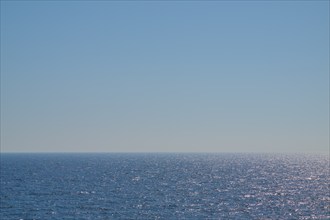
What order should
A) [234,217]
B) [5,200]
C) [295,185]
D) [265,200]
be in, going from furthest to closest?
[295,185] → [265,200] → [5,200] → [234,217]

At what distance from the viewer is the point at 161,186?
117750mm

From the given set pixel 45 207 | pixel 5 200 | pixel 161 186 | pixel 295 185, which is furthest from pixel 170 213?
pixel 295 185

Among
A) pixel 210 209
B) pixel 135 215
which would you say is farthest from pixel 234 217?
pixel 135 215

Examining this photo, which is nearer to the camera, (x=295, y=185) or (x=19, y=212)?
(x=19, y=212)

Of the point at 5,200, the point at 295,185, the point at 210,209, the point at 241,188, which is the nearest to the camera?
the point at 210,209

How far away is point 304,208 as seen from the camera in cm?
8144

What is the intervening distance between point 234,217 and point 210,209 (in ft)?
25.8

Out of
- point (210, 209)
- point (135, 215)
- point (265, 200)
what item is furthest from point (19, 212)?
point (265, 200)

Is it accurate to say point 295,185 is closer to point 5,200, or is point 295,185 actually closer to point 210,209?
point 210,209

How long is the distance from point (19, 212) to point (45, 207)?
19.5 feet

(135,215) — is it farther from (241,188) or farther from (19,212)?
(241,188)

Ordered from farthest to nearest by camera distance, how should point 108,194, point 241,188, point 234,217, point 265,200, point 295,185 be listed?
point 295,185 < point 241,188 < point 108,194 < point 265,200 < point 234,217

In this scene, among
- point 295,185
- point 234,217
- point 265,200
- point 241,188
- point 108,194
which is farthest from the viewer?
point 295,185

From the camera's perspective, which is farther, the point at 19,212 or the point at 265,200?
the point at 265,200
